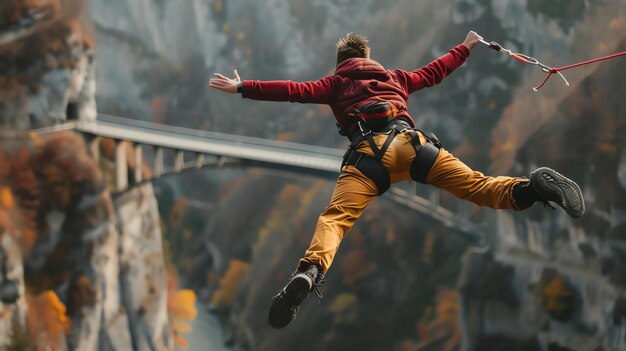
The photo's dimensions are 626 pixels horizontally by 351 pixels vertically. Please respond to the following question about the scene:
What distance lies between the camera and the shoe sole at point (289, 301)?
18.9 ft

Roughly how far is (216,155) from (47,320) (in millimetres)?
6372

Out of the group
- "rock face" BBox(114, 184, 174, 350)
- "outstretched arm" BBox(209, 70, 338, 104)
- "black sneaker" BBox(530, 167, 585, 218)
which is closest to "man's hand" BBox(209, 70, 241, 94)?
"outstretched arm" BBox(209, 70, 338, 104)

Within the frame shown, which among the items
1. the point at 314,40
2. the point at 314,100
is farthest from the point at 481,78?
the point at 314,100

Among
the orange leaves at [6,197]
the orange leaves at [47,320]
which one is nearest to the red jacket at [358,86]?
the orange leaves at [6,197]

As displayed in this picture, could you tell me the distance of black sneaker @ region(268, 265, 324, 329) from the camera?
19.0 ft

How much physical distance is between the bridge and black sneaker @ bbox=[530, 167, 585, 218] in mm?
17347

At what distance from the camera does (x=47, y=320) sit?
74.7ft

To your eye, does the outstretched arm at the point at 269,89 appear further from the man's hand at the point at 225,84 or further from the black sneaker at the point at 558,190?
the black sneaker at the point at 558,190

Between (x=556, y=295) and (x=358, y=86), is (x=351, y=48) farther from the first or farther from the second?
(x=556, y=295)

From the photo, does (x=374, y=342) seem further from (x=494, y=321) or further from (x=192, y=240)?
(x=192, y=240)

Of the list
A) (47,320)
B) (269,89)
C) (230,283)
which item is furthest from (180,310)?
(269,89)

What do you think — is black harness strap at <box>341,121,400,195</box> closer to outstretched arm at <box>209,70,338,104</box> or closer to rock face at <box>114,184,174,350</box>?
outstretched arm at <box>209,70,338,104</box>

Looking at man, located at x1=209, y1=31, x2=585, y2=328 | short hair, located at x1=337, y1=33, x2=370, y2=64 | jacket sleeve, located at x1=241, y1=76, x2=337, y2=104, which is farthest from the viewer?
short hair, located at x1=337, y1=33, x2=370, y2=64

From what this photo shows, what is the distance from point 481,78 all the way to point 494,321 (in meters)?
6.81
